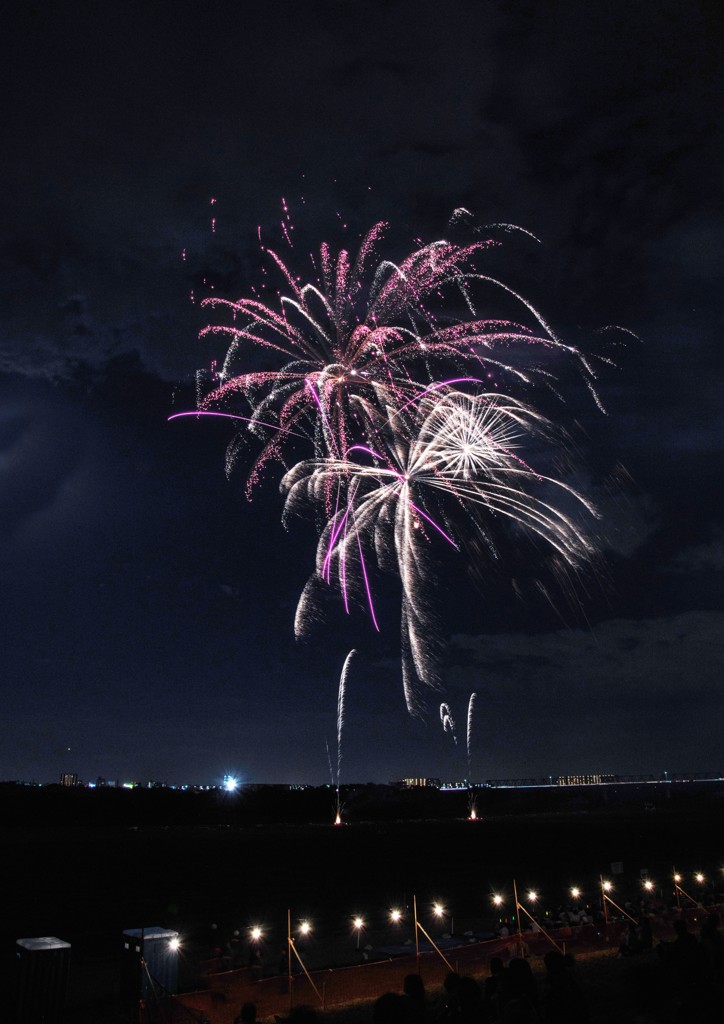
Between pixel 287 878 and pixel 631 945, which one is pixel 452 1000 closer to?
pixel 631 945

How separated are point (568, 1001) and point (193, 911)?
138 ft

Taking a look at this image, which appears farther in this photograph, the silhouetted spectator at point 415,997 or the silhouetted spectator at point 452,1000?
the silhouetted spectator at point 452,1000

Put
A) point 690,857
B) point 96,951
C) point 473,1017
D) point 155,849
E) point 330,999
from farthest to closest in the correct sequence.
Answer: point 155,849
point 690,857
point 96,951
point 330,999
point 473,1017

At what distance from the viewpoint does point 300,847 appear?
10456 cm

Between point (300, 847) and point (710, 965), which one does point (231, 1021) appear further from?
point (300, 847)

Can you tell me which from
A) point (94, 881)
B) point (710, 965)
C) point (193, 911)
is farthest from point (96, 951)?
point (94, 881)

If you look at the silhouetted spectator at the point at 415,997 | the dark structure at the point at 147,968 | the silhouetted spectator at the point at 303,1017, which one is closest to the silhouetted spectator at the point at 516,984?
the silhouetted spectator at the point at 415,997

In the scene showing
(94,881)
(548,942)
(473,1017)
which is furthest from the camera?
(94,881)

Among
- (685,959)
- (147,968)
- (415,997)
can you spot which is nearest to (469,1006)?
(415,997)

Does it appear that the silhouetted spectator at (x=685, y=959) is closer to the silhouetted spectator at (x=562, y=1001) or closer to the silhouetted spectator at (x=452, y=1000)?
the silhouetted spectator at (x=562, y=1001)

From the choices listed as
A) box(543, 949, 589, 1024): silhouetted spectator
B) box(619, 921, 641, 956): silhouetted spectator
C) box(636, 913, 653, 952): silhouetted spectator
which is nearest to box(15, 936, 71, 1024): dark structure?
box(543, 949, 589, 1024): silhouetted spectator

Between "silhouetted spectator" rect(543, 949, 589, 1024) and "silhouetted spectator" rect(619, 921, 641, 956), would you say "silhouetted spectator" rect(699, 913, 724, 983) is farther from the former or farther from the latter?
"silhouetted spectator" rect(619, 921, 641, 956)

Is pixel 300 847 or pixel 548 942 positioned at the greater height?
pixel 300 847

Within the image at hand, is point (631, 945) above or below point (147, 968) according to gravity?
below
